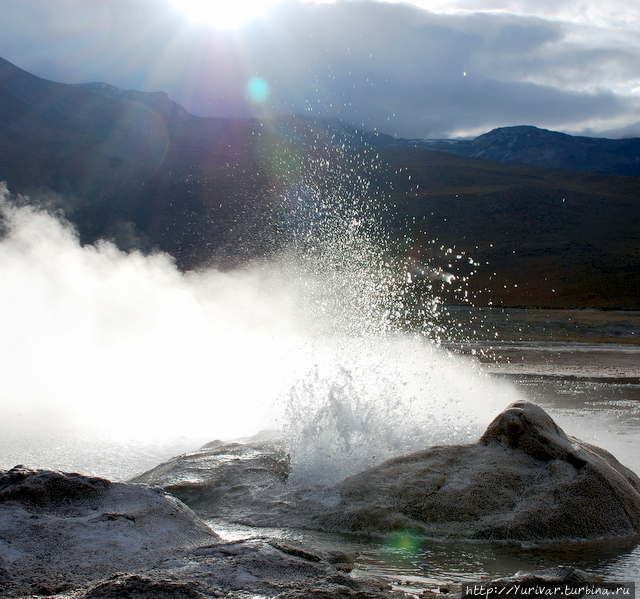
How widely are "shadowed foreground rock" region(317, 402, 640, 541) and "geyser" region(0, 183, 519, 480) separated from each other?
990 mm

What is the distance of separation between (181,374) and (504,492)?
31.9 feet

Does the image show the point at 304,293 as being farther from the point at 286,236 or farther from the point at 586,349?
the point at 286,236

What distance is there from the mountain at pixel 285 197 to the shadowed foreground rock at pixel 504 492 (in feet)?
142

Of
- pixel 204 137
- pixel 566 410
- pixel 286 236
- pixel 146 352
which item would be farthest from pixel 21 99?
pixel 566 410

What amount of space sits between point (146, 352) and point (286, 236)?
3777 cm

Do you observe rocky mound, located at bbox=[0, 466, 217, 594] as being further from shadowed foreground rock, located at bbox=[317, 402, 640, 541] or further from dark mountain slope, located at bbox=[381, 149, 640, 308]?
dark mountain slope, located at bbox=[381, 149, 640, 308]

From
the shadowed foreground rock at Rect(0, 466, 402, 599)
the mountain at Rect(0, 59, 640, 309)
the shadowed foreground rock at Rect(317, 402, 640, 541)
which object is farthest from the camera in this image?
the mountain at Rect(0, 59, 640, 309)

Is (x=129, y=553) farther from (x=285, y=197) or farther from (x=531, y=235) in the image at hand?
(x=531, y=235)

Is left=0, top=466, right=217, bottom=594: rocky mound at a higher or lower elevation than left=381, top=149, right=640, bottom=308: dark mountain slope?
lower

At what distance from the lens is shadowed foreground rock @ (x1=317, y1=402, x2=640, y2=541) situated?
223 inches

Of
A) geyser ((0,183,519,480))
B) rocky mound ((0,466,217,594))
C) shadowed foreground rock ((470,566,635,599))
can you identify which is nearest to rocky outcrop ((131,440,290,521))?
geyser ((0,183,519,480))

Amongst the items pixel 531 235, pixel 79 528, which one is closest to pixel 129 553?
pixel 79 528

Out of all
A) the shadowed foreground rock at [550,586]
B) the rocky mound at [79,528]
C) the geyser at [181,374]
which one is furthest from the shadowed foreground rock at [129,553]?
the geyser at [181,374]

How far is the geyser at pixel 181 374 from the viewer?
8.27m
